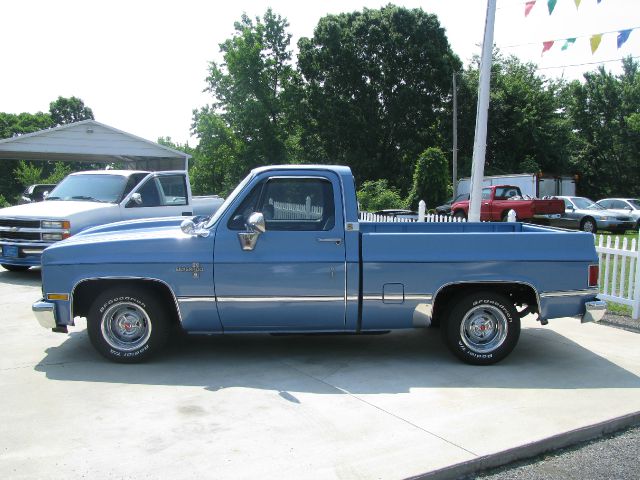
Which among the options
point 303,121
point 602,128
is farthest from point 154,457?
point 602,128

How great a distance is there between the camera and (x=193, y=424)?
14.4 feet

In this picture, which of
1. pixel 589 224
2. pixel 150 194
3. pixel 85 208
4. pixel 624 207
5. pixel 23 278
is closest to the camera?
pixel 85 208

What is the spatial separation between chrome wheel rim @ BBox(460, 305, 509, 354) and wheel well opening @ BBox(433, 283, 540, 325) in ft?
0.64

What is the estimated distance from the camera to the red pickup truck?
22.8 meters

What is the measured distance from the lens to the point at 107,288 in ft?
18.9

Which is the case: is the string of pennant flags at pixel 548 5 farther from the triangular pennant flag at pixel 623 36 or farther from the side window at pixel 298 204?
the side window at pixel 298 204

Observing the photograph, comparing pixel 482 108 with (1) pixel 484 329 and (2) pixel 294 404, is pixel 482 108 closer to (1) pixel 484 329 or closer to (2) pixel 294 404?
(1) pixel 484 329

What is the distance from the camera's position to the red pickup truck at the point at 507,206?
74.6 ft

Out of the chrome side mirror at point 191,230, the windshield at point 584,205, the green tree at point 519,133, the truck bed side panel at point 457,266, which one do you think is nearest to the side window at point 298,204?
the truck bed side panel at point 457,266

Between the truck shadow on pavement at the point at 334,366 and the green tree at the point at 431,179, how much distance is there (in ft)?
81.2

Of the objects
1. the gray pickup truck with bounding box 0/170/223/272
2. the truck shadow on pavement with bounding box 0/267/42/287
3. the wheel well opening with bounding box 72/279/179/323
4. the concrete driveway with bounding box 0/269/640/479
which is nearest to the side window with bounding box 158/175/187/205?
the gray pickup truck with bounding box 0/170/223/272

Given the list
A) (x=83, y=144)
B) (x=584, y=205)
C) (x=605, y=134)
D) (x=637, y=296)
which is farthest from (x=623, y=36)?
(x=605, y=134)

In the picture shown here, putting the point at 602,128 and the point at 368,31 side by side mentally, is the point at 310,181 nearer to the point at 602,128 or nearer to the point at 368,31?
the point at 368,31

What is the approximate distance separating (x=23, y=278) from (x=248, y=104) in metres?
33.1
